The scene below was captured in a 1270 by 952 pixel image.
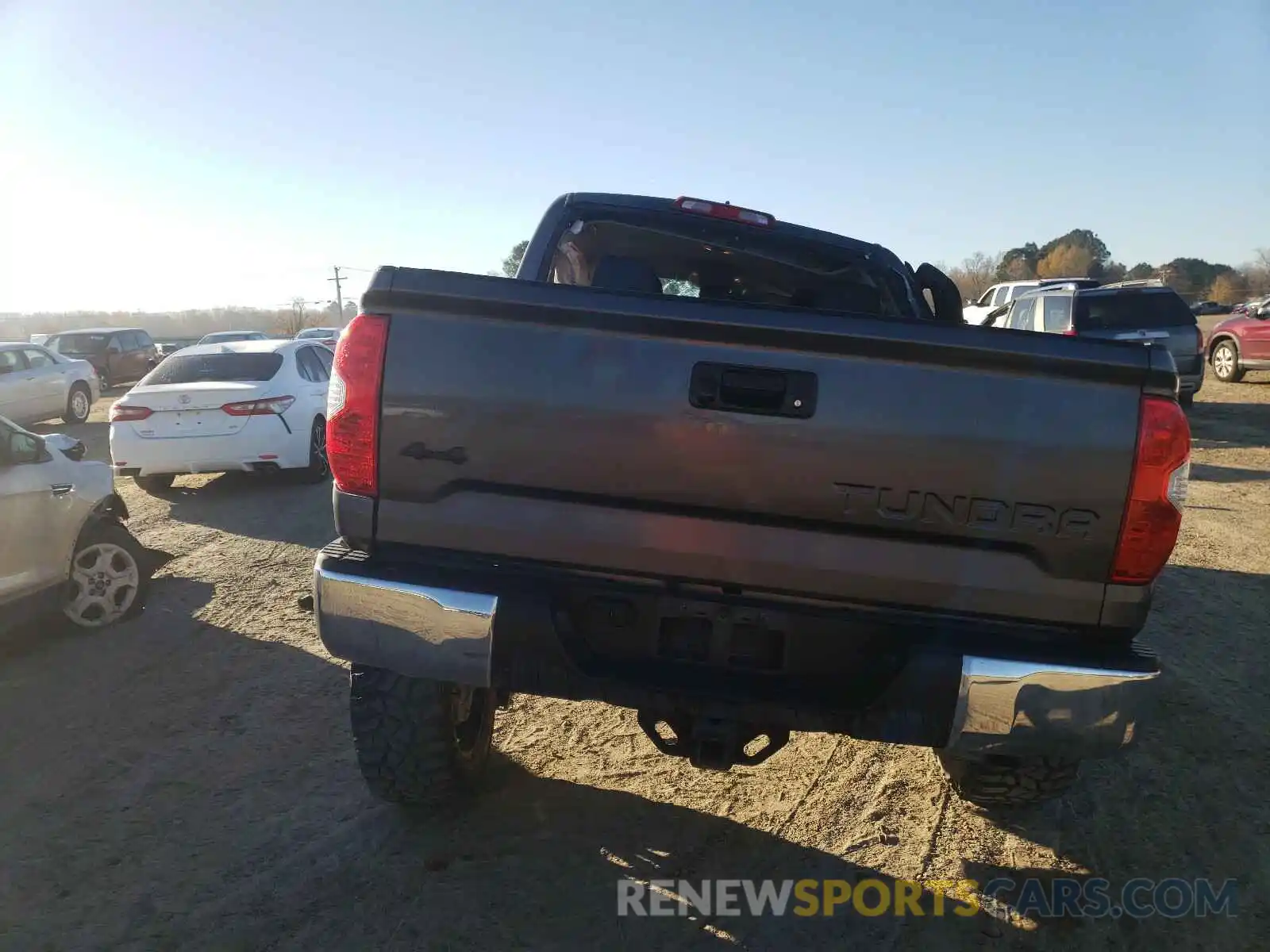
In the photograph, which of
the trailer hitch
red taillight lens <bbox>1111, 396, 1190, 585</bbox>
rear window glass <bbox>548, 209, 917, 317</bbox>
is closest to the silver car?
rear window glass <bbox>548, 209, 917, 317</bbox>

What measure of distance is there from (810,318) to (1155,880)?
2.36 meters

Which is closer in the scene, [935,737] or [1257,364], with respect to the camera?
[935,737]

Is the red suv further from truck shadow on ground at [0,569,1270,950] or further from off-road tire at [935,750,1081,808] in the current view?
off-road tire at [935,750,1081,808]

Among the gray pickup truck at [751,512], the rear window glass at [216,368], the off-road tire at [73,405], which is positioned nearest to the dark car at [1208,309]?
the rear window glass at [216,368]

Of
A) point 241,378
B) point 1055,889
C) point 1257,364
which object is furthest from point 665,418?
point 1257,364

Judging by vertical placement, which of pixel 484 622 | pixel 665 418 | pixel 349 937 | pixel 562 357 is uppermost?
pixel 562 357

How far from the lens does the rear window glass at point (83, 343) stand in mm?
22859

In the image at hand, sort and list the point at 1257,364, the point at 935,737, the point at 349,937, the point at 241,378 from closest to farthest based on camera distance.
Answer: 1. the point at 935,737
2. the point at 349,937
3. the point at 241,378
4. the point at 1257,364

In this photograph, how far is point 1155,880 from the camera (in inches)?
116

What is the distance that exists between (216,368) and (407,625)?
7873 millimetres

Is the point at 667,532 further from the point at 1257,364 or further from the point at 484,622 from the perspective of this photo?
the point at 1257,364

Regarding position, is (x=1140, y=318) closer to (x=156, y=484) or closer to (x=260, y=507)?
(x=260, y=507)

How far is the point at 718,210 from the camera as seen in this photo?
380 cm

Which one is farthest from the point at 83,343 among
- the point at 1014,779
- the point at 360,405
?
the point at 1014,779
